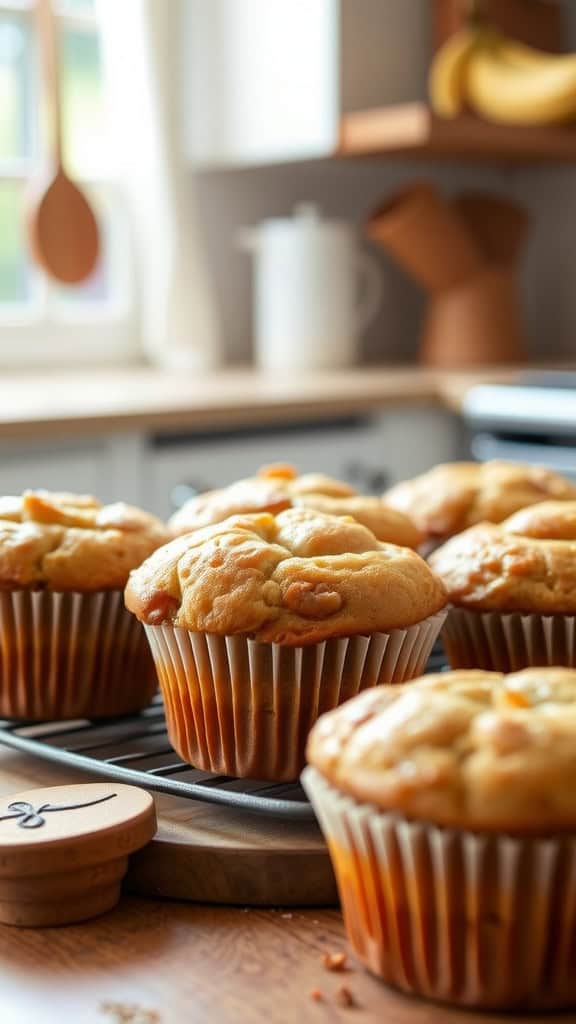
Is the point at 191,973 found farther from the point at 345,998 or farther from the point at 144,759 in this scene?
the point at 144,759

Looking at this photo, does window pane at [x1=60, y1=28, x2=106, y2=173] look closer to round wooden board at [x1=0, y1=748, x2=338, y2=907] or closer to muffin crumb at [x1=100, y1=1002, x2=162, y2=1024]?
round wooden board at [x1=0, y1=748, x2=338, y2=907]

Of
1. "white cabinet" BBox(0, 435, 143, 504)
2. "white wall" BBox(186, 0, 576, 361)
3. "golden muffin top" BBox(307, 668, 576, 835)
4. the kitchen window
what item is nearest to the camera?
"golden muffin top" BBox(307, 668, 576, 835)

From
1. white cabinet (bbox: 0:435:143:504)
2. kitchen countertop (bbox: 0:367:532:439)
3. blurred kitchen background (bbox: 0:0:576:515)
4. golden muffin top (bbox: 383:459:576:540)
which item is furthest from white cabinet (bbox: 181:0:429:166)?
golden muffin top (bbox: 383:459:576:540)

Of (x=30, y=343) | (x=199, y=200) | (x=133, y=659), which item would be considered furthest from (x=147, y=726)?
(x=199, y=200)

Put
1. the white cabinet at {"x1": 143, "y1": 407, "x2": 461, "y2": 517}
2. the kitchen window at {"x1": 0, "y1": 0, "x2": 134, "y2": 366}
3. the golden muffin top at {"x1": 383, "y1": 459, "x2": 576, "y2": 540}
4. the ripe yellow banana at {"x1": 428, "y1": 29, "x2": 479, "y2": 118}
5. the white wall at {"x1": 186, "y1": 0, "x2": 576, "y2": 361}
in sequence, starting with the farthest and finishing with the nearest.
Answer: the kitchen window at {"x1": 0, "y1": 0, "x2": 134, "y2": 366} < the white wall at {"x1": 186, "y1": 0, "x2": 576, "y2": 361} < the ripe yellow banana at {"x1": 428, "y1": 29, "x2": 479, "y2": 118} < the white cabinet at {"x1": 143, "y1": 407, "x2": 461, "y2": 517} < the golden muffin top at {"x1": 383, "y1": 459, "x2": 576, "y2": 540}

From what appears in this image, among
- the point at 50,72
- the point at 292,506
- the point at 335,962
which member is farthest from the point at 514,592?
the point at 50,72

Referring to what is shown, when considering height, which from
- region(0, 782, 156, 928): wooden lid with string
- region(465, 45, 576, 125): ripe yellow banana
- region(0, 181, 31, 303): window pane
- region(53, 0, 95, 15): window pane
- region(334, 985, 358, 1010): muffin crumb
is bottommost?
region(334, 985, 358, 1010): muffin crumb

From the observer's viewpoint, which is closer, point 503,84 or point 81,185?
point 503,84
